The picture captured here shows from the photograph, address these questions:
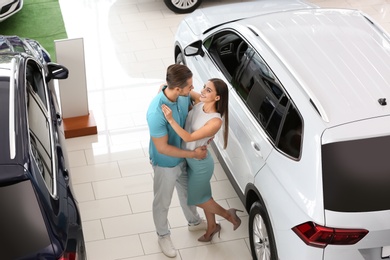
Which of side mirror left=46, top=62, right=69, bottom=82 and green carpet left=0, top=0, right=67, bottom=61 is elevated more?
side mirror left=46, top=62, right=69, bottom=82

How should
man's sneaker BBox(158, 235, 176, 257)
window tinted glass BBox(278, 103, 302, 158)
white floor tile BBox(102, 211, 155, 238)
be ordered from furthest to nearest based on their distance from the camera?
white floor tile BBox(102, 211, 155, 238) < man's sneaker BBox(158, 235, 176, 257) < window tinted glass BBox(278, 103, 302, 158)

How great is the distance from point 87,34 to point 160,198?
4.09 meters

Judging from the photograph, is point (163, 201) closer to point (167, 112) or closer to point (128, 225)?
point (128, 225)

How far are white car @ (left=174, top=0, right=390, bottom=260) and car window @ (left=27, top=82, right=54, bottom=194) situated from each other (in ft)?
4.80

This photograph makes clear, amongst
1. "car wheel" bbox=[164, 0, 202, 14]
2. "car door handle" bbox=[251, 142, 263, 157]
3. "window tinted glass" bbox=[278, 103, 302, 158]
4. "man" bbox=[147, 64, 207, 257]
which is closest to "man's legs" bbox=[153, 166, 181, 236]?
"man" bbox=[147, 64, 207, 257]

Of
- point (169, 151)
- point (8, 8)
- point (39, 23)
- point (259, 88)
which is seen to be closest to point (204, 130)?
point (169, 151)

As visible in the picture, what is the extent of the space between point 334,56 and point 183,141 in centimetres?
125

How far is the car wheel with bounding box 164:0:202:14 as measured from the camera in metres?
9.62

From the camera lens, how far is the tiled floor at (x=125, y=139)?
19.3 ft

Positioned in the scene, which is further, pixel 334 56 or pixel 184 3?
pixel 184 3

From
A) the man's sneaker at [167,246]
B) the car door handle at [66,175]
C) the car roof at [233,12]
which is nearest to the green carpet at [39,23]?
the car roof at [233,12]

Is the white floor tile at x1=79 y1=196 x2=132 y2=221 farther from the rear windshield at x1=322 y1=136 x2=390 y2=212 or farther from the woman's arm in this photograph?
the rear windshield at x1=322 y1=136 x2=390 y2=212

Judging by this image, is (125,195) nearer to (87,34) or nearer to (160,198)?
(160,198)

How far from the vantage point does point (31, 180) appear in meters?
4.25
